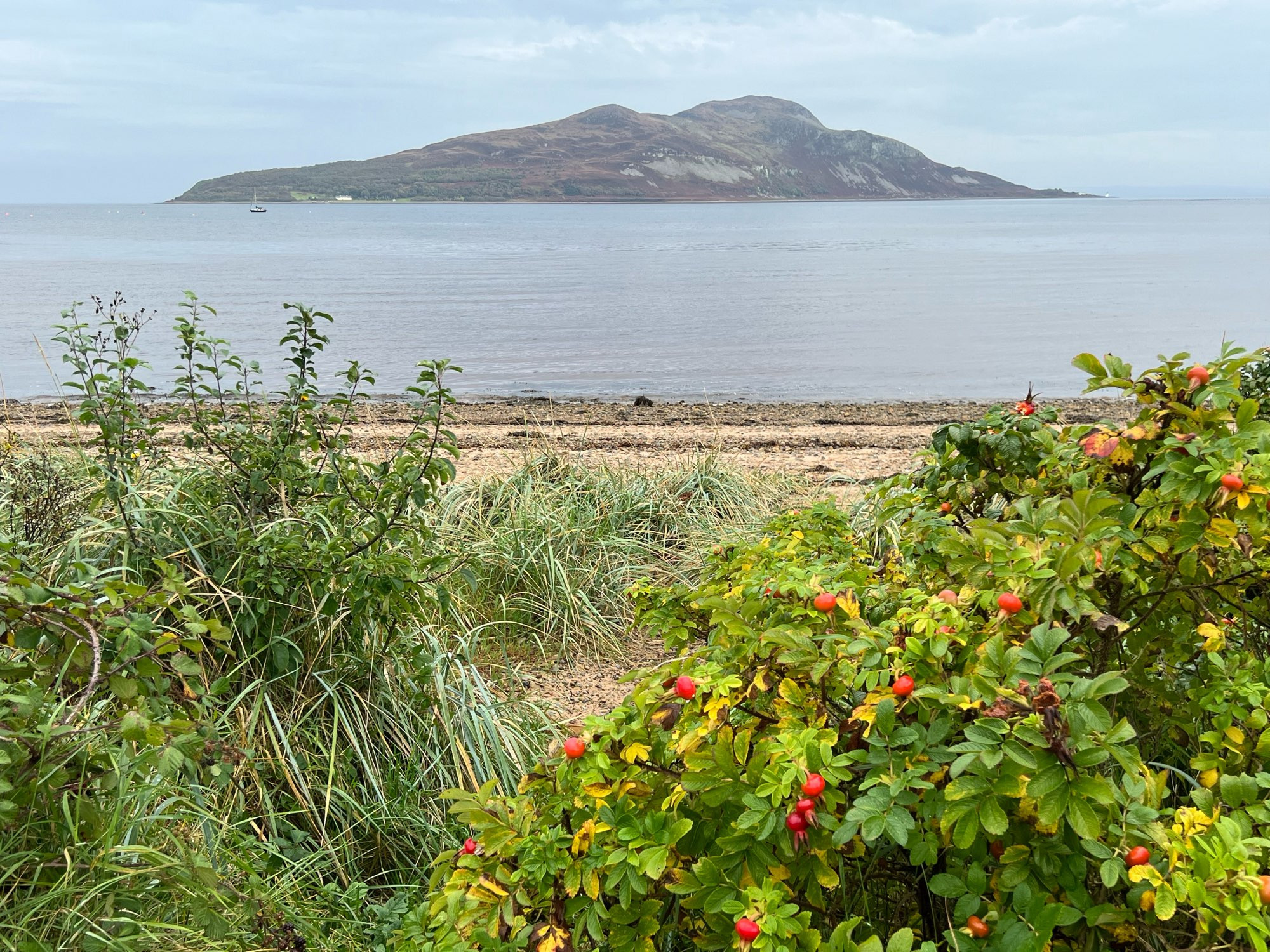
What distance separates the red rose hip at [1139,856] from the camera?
1.67 metres

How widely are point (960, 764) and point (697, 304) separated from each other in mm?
35962

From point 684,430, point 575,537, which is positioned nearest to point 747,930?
point 575,537

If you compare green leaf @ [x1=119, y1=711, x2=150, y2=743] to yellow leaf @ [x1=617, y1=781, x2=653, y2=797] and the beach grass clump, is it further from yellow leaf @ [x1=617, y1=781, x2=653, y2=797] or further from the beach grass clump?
yellow leaf @ [x1=617, y1=781, x2=653, y2=797]

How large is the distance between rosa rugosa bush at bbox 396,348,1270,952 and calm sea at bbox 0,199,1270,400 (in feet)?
54.5

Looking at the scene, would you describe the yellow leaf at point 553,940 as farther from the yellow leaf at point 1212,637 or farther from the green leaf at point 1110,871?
the yellow leaf at point 1212,637

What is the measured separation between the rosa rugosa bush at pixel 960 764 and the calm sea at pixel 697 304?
16.6m

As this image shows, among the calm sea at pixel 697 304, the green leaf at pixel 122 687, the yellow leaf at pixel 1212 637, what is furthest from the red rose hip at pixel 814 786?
the calm sea at pixel 697 304

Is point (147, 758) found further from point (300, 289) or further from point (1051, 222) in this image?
point (1051, 222)

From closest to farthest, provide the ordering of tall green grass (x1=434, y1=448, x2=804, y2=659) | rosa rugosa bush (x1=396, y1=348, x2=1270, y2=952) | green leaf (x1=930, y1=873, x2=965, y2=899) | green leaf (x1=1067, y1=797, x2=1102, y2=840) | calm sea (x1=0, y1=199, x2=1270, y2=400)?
green leaf (x1=1067, y1=797, x2=1102, y2=840) < rosa rugosa bush (x1=396, y1=348, x2=1270, y2=952) < green leaf (x1=930, y1=873, x2=965, y2=899) < tall green grass (x1=434, y1=448, x2=804, y2=659) < calm sea (x1=0, y1=199, x2=1270, y2=400)

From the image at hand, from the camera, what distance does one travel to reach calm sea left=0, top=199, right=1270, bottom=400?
2212 centimetres

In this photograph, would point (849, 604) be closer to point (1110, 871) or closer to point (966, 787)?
point (966, 787)

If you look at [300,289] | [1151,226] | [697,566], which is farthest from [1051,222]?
[697,566]

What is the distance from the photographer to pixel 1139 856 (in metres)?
1.67

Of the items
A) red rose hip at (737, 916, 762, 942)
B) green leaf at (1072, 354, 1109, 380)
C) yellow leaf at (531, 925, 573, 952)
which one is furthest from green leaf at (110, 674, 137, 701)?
green leaf at (1072, 354, 1109, 380)
